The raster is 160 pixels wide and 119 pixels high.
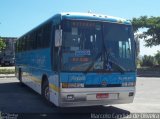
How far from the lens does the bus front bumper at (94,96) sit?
33.6ft

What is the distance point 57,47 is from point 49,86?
1.79m

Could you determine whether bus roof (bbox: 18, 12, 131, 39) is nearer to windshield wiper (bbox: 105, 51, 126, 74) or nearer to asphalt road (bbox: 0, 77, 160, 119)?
windshield wiper (bbox: 105, 51, 126, 74)

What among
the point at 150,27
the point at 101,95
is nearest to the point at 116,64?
the point at 101,95

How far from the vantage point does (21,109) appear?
464 inches

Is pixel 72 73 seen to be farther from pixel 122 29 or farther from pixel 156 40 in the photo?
pixel 156 40

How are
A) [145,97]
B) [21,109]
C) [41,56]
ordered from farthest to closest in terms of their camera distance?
[145,97], [41,56], [21,109]

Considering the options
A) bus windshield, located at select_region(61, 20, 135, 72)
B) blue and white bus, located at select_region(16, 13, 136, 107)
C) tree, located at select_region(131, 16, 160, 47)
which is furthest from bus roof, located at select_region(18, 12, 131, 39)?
tree, located at select_region(131, 16, 160, 47)

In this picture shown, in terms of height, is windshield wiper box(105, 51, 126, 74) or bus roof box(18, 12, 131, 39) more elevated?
bus roof box(18, 12, 131, 39)

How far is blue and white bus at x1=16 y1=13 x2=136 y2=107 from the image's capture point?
33.8 ft

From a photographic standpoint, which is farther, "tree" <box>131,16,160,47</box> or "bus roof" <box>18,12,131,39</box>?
"tree" <box>131,16,160,47</box>

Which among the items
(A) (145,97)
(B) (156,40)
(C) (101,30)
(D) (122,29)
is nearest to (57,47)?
(C) (101,30)

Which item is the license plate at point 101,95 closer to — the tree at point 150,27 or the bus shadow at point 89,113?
the bus shadow at point 89,113

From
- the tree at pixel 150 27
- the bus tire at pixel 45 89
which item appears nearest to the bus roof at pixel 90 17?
the bus tire at pixel 45 89

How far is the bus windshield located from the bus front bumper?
0.62 meters
